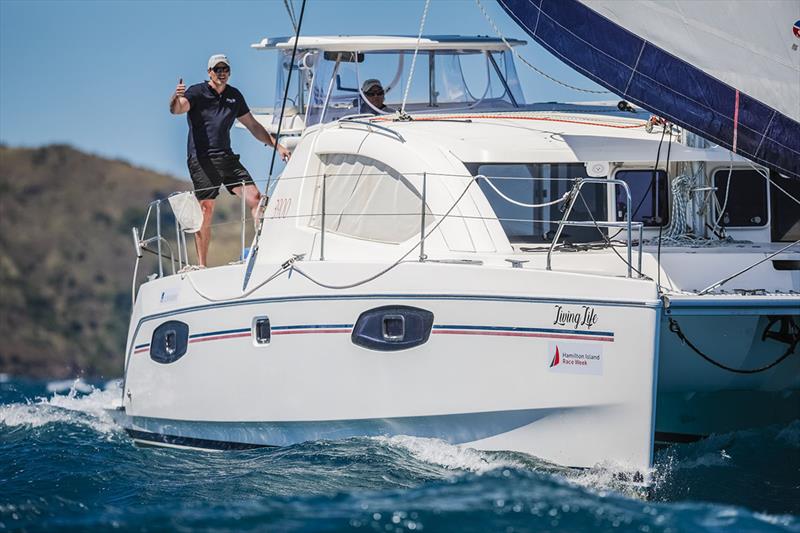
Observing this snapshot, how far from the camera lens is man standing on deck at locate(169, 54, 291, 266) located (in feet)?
36.6

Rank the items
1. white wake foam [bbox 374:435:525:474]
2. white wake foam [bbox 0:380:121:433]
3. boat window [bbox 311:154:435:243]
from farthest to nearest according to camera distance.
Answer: white wake foam [bbox 0:380:121:433] < boat window [bbox 311:154:435:243] < white wake foam [bbox 374:435:525:474]

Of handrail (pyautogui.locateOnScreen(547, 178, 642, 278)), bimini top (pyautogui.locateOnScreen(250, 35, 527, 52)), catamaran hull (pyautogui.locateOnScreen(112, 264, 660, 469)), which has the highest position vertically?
bimini top (pyautogui.locateOnScreen(250, 35, 527, 52))

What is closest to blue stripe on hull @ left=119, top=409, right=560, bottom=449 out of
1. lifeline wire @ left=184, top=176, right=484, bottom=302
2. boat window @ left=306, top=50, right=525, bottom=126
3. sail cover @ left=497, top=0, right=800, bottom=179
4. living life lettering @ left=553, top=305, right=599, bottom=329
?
living life lettering @ left=553, top=305, right=599, bottom=329

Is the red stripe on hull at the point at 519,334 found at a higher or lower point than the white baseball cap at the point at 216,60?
lower

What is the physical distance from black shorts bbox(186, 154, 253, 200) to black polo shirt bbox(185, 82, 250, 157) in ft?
0.17

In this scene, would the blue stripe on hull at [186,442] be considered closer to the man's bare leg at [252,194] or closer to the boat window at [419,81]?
the man's bare leg at [252,194]

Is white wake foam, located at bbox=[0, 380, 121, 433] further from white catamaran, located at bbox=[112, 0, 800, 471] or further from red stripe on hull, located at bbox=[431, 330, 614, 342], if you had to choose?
red stripe on hull, located at bbox=[431, 330, 614, 342]

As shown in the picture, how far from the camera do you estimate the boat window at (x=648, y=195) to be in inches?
389

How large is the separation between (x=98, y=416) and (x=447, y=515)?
6.78 meters

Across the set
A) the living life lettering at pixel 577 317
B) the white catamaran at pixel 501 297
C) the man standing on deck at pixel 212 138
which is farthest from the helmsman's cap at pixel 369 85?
the living life lettering at pixel 577 317

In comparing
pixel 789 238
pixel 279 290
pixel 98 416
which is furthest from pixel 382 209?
pixel 98 416

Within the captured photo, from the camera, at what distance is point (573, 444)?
838 cm

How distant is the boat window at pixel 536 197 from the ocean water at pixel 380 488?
5.80 ft

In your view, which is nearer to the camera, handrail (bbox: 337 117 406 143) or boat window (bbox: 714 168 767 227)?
handrail (bbox: 337 117 406 143)
